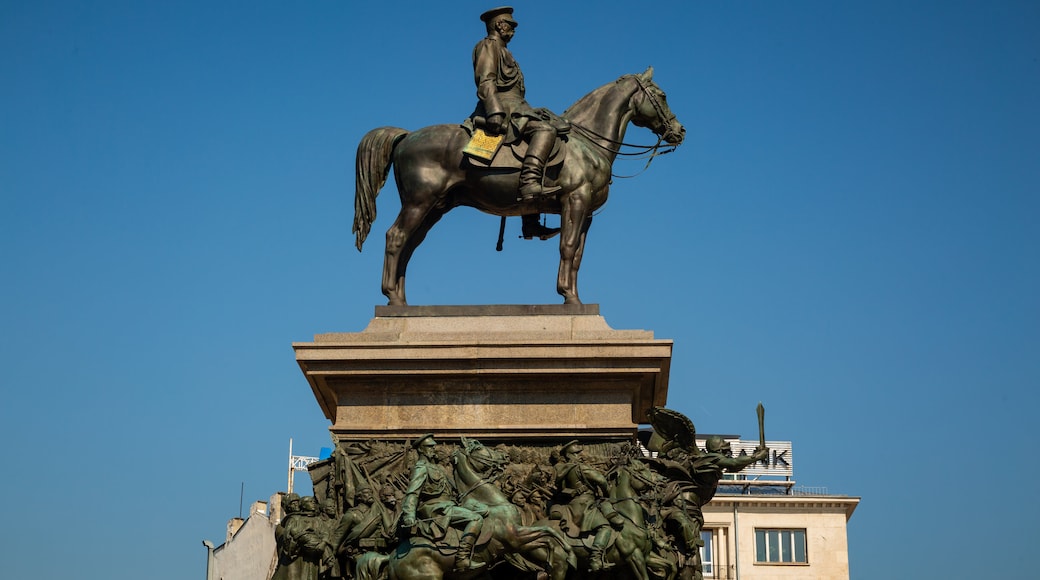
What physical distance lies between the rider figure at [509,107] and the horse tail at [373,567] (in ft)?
16.6

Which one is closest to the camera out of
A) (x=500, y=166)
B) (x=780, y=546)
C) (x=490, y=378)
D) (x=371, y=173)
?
(x=490, y=378)

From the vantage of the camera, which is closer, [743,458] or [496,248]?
[743,458]

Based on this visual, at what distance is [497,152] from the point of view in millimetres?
19969

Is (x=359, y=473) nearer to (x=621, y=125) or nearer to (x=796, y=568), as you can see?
(x=621, y=125)

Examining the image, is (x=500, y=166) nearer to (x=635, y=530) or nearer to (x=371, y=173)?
(x=371, y=173)

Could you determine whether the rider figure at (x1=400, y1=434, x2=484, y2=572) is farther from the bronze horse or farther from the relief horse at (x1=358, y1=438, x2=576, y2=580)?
the bronze horse

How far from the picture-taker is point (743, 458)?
61.6ft

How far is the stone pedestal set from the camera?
738 inches

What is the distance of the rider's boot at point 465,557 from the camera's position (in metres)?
16.8

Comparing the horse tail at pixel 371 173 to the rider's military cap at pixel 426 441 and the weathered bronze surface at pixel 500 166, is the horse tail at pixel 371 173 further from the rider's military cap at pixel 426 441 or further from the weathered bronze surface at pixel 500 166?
the rider's military cap at pixel 426 441

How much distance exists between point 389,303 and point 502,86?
3117 millimetres

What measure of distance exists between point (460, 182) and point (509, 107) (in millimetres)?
1118

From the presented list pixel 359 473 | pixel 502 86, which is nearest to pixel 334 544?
pixel 359 473

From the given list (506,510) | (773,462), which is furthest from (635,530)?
(773,462)
